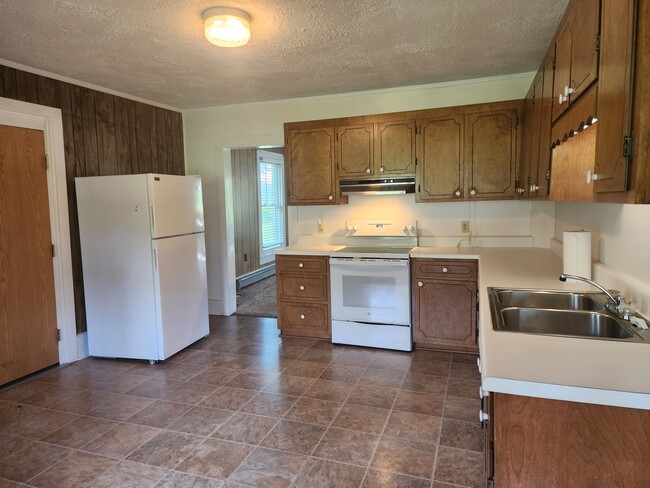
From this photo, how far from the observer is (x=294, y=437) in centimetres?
240

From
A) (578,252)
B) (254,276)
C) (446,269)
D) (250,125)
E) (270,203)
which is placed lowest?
(254,276)

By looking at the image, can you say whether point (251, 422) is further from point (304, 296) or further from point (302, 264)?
point (302, 264)

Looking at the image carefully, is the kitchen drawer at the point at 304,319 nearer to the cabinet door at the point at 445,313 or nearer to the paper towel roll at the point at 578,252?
the cabinet door at the point at 445,313

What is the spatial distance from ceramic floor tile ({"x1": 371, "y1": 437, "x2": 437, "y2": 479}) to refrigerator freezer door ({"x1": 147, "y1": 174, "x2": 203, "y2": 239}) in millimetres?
2429

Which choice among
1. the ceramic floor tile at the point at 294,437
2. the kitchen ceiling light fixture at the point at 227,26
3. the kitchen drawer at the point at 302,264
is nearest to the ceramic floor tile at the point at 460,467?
the ceramic floor tile at the point at 294,437

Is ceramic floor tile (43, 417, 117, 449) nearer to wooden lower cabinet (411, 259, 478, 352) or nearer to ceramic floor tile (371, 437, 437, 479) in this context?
ceramic floor tile (371, 437, 437, 479)

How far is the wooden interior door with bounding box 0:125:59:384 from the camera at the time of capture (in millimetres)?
3133

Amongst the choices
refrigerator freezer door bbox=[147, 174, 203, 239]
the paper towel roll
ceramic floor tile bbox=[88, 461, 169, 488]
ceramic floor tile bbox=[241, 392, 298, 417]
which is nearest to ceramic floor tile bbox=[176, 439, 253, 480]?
ceramic floor tile bbox=[88, 461, 169, 488]

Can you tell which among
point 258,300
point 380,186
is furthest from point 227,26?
point 258,300

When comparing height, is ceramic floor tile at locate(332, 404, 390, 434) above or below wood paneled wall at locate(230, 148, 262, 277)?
below

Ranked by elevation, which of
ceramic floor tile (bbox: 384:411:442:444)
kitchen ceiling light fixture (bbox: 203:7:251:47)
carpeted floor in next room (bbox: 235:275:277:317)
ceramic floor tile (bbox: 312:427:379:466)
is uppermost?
kitchen ceiling light fixture (bbox: 203:7:251:47)

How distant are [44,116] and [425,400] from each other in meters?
3.68

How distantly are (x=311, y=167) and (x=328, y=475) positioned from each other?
2.86m

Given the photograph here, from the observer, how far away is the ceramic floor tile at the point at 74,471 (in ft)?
6.71
